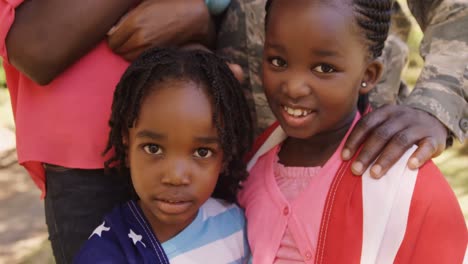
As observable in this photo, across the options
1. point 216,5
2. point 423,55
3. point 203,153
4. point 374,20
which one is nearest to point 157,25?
point 216,5

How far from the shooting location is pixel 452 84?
6.20 feet

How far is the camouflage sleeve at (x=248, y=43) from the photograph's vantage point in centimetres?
197

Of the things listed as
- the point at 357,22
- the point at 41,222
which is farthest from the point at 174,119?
the point at 41,222

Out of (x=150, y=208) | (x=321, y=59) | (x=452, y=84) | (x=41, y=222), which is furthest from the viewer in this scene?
(x=41, y=222)

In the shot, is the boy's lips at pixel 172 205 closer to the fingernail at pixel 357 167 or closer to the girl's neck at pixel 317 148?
the girl's neck at pixel 317 148

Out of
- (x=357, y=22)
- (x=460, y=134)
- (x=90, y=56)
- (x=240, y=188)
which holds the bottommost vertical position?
(x=240, y=188)

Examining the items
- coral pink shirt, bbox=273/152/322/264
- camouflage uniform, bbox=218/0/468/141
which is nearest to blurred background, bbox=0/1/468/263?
camouflage uniform, bbox=218/0/468/141

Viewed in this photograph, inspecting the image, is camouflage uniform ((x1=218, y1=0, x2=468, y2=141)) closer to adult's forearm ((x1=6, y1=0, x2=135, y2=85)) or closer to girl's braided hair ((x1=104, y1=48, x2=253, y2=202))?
girl's braided hair ((x1=104, y1=48, x2=253, y2=202))

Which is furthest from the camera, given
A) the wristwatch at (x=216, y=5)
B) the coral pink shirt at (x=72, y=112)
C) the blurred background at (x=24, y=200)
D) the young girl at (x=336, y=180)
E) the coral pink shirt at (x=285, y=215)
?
the blurred background at (x=24, y=200)

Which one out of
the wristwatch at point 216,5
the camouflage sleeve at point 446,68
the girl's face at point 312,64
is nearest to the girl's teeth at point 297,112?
the girl's face at point 312,64

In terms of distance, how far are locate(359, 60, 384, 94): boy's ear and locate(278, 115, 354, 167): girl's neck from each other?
96 millimetres

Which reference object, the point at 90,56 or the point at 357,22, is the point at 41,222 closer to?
the point at 90,56

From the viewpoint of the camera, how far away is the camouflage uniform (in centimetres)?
184

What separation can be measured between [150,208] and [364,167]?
59 centimetres
